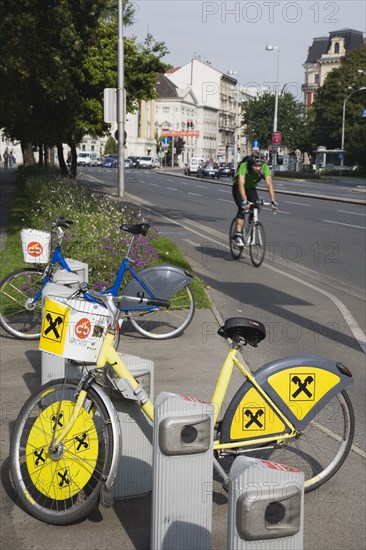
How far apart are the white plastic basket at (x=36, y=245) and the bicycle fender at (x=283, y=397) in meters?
4.00

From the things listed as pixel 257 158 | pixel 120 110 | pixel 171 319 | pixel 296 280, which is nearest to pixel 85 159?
pixel 120 110

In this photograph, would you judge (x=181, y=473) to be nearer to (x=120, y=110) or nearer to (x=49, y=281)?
(x=49, y=281)

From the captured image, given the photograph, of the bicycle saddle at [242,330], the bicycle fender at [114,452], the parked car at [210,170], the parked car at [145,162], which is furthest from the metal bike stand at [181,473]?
the parked car at [145,162]

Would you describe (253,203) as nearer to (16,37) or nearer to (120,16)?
(16,37)

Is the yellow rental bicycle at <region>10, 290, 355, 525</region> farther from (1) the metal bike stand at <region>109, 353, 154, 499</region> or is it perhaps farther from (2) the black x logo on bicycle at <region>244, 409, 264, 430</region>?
(1) the metal bike stand at <region>109, 353, 154, 499</region>

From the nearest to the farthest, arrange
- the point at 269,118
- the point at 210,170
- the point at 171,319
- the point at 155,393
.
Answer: the point at 155,393
the point at 171,319
the point at 210,170
the point at 269,118

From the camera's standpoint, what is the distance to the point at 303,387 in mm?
4473

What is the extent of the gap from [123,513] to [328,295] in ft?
24.2

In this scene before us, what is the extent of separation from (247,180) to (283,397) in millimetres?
10118

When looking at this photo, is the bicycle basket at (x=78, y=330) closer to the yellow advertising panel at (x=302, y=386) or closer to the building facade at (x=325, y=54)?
the yellow advertising panel at (x=302, y=386)

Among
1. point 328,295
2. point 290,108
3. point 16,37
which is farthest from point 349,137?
point 328,295

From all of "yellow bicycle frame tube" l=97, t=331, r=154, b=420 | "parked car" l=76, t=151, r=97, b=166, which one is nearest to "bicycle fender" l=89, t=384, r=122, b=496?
"yellow bicycle frame tube" l=97, t=331, r=154, b=420

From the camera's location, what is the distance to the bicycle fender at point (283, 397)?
4.37 m

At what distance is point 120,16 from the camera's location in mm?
22000
